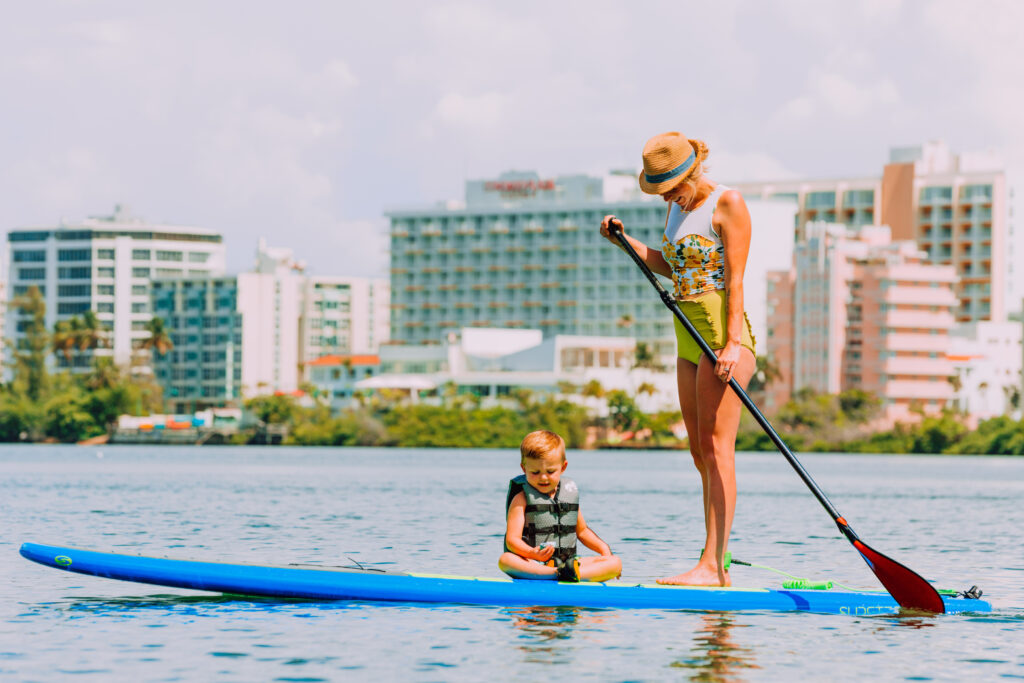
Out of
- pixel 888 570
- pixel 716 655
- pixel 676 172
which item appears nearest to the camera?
pixel 716 655

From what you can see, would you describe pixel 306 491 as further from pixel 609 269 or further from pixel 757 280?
pixel 609 269

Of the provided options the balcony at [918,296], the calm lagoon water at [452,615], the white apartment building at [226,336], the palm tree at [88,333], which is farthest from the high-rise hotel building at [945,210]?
the calm lagoon water at [452,615]

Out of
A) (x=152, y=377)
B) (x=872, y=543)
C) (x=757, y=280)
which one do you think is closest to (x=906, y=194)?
(x=757, y=280)

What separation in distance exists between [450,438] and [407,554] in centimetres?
11648


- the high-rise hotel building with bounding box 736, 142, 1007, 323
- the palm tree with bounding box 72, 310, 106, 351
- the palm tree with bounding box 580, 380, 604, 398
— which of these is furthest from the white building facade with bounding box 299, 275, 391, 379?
the palm tree with bounding box 580, 380, 604, 398

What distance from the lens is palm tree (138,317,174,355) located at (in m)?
176

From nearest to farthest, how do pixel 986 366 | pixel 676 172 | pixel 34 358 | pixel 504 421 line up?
pixel 676 172
pixel 504 421
pixel 986 366
pixel 34 358

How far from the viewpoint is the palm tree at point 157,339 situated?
17562cm

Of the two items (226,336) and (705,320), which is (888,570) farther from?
(226,336)

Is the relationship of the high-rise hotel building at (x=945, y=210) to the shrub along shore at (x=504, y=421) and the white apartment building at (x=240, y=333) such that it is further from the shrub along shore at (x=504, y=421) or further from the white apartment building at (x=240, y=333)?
the white apartment building at (x=240, y=333)

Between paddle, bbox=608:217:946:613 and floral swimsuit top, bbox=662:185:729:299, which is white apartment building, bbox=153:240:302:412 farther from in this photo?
floral swimsuit top, bbox=662:185:729:299

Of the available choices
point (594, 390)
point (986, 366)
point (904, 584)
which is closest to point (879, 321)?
point (986, 366)

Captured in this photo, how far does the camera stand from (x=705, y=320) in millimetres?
12398

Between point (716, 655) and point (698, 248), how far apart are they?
9.77 ft
